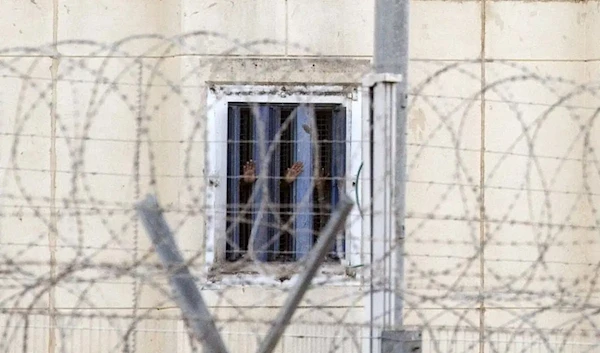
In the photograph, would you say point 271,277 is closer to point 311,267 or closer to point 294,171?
point 294,171

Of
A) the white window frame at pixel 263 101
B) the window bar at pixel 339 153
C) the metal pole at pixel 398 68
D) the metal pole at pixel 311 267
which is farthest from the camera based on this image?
the window bar at pixel 339 153

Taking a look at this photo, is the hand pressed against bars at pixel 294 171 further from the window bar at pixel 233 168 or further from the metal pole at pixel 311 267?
the metal pole at pixel 311 267

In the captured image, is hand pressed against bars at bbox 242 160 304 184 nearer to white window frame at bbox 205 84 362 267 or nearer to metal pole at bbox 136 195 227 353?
white window frame at bbox 205 84 362 267

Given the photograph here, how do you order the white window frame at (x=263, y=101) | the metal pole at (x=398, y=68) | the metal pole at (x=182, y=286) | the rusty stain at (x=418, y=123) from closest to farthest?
the metal pole at (x=182, y=286) < the metal pole at (x=398, y=68) < the white window frame at (x=263, y=101) < the rusty stain at (x=418, y=123)

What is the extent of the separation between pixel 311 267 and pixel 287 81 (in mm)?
2478

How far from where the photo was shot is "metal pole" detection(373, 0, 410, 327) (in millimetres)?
4754

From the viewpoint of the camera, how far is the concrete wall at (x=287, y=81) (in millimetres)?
6730

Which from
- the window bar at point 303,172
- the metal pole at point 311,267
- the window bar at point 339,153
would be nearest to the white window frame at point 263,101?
the window bar at point 339,153

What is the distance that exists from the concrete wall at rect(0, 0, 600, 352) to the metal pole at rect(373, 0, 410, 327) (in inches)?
68.3

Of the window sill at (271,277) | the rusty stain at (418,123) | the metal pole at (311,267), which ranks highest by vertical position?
the rusty stain at (418,123)

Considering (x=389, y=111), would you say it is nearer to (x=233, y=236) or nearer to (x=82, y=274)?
(x=233, y=236)

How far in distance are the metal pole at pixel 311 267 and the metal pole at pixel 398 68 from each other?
0.43m

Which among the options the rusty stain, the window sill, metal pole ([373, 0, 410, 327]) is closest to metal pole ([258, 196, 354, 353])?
metal pole ([373, 0, 410, 327])

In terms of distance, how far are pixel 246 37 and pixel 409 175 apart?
120cm
